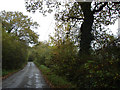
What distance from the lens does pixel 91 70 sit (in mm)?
6504

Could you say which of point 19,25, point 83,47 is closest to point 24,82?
point 83,47

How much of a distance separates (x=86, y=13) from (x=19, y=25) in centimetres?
2165

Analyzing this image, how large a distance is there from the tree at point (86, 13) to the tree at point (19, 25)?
17.1 m

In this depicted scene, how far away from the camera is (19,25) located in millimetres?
29828

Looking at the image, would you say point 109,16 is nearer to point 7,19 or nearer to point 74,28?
point 74,28

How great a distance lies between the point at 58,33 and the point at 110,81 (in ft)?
31.2

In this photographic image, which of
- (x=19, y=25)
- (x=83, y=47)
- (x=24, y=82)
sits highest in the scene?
(x=19, y=25)

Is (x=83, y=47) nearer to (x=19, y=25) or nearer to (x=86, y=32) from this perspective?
(x=86, y=32)

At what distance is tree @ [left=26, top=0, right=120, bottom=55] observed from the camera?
11.2m

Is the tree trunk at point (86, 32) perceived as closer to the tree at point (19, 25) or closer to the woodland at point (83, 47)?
the woodland at point (83, 47)

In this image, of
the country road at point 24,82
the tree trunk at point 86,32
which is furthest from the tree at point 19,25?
the tree trunk at point 86,32

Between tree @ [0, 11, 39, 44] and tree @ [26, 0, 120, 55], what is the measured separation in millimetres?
17134

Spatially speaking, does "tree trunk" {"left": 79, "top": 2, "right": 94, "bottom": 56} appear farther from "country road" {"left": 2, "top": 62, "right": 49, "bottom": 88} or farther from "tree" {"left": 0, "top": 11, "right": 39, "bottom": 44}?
"tree" {"left": 0, "top": 11, "right": 39, "bottom": 44}

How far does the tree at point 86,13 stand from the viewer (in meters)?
11.2
